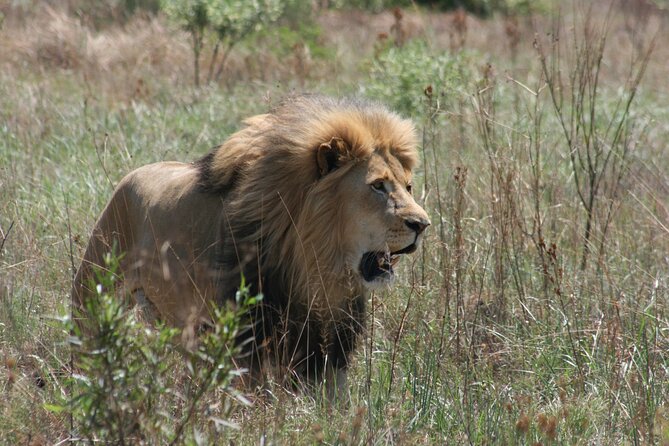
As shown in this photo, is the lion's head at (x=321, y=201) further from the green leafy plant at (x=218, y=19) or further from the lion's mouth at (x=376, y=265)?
the green leafy plant at (x=218, y=19)

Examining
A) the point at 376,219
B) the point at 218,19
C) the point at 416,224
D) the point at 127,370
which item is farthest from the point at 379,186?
the point at 218,19

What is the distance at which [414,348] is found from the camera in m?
4.34

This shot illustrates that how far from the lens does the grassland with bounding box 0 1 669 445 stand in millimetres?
3812

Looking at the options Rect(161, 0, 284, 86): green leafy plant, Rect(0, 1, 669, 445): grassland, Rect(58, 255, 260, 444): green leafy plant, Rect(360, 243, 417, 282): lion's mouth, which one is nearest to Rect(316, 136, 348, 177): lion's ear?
Rect(360, 243, 417, 282): lion's mouth

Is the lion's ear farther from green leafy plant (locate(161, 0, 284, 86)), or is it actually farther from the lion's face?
green leafy plant (locate(161, 0, 284, 86))

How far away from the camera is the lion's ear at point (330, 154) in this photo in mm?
3975

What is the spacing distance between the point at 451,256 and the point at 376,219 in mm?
1152

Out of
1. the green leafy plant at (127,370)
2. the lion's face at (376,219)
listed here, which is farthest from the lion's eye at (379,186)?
the green leafy plant at (127,370)

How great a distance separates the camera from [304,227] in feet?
13.2

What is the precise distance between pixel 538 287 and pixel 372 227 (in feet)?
5.36

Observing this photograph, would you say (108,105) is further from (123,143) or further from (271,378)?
(271,378)

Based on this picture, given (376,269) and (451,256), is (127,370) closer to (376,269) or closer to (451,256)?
(376,269)

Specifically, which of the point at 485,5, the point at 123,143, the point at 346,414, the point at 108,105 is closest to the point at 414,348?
the point at 346,414

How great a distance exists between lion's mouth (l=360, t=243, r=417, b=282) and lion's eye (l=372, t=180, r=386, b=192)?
0.23 m
